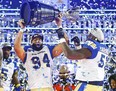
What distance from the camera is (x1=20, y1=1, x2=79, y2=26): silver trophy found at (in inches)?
135

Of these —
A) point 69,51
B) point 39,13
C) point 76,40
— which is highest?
point 39,13

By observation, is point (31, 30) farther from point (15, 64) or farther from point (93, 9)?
point (93, 9)

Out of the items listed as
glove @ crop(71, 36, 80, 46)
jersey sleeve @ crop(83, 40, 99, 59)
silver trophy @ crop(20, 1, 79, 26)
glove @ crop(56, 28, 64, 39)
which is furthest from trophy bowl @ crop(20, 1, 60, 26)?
jersey sleeve @ crop(83, 40, 99, 59)

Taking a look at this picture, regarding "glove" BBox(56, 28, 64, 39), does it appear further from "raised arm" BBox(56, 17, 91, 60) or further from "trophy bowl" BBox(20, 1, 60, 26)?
"trophy bowl" BBox(20, 1, 60, 26)

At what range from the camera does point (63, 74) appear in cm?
346

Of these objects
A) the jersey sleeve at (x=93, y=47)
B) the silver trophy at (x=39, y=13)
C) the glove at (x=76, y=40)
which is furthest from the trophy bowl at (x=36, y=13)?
the jersey sleeve at (x=93, y=47)

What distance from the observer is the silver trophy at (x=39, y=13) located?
3.42 metres

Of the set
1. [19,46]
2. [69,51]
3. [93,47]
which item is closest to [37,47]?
[19,46]

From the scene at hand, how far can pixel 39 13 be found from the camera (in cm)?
343

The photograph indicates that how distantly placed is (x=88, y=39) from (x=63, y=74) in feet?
1.51

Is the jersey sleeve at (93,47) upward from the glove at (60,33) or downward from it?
downward

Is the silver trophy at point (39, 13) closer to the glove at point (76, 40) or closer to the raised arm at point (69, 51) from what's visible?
the raised arm at point (69, 51)

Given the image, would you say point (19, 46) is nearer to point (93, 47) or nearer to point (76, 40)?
point (76, 40)

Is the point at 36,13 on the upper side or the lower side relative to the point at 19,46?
upper
